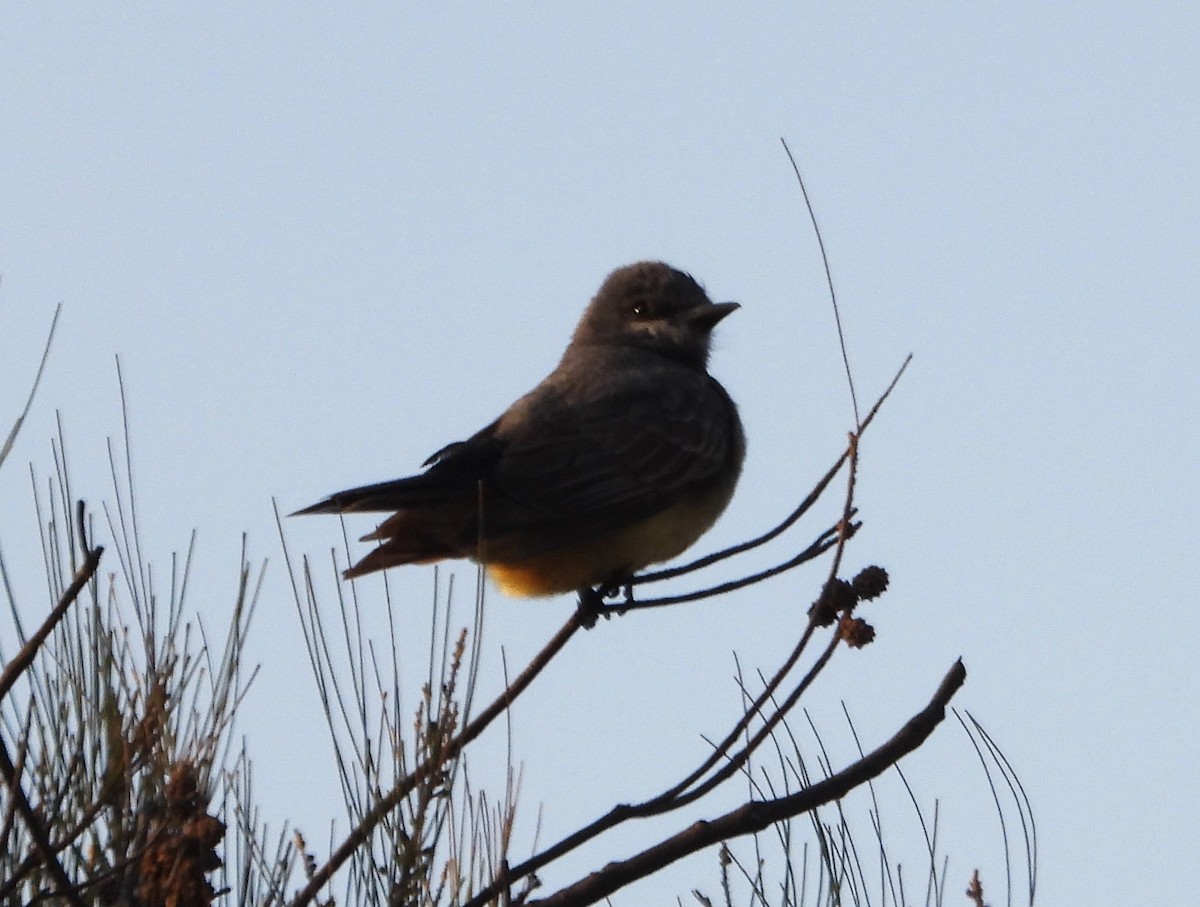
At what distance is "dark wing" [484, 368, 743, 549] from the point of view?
6336 mm

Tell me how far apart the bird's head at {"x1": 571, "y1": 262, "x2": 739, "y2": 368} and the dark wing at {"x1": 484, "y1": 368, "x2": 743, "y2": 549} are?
Answer: 283mm

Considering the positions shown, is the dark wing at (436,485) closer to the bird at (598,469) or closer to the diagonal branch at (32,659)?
the bird at (598,469)

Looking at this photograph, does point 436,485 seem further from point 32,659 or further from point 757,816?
point 32,659

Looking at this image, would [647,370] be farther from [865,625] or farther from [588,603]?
[865,625]

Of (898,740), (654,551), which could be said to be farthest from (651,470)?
(898,740)

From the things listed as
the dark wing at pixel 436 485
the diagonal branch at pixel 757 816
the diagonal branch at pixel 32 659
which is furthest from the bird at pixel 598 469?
the diagonal branch at pixel 32 659

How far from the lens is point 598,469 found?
6.77 m

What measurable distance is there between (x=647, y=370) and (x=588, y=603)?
70.6 inches

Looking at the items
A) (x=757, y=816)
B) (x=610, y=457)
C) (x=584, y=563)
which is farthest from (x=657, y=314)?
(x=757, y=816)

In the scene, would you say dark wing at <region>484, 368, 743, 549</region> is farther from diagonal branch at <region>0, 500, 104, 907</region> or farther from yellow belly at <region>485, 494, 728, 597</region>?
diagonal branch at <region>0, 500, 104, 907</region>

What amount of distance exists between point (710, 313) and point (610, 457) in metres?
1.35

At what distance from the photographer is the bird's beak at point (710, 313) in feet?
26.2

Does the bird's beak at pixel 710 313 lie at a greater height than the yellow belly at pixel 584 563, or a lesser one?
greater

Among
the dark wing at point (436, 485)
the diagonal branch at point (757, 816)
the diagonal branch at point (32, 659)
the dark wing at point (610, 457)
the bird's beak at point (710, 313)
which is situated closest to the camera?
the diagonal branch at point (32, 659)
